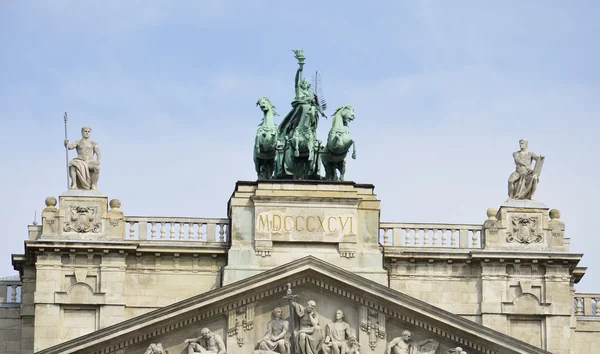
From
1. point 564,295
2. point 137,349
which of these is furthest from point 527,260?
point 137,349

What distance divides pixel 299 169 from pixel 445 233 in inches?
199

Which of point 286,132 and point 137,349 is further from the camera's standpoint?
point 286,132

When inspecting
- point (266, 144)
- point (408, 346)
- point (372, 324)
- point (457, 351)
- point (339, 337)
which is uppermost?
point (266, 144)

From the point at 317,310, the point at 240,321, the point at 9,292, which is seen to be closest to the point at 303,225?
the point at 317,310

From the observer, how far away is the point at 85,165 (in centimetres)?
8044

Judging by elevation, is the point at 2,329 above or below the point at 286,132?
below

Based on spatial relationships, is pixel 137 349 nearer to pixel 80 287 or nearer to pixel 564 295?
pixel 80 287

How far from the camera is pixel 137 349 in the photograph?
7631 centimetres

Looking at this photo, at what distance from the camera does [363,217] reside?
262 feet

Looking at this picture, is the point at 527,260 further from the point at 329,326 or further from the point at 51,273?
the point at 51,273

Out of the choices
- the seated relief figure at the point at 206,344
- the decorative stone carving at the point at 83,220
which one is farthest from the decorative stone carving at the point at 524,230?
the decorative stone carving at the point at 83,220

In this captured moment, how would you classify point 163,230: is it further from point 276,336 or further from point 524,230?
point 524,230

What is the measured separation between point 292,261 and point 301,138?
5.23 metres

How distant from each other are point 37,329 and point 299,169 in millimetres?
9677
